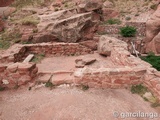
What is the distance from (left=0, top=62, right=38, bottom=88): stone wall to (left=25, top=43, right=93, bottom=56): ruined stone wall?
353 centimetres

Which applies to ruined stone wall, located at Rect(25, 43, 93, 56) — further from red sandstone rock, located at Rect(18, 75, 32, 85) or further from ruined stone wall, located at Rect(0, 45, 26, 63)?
red sandstone rock, located at Rect(18, 75, 32, 85)

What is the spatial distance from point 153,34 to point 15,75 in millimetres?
10112

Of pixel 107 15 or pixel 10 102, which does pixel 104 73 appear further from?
pixel 107 15

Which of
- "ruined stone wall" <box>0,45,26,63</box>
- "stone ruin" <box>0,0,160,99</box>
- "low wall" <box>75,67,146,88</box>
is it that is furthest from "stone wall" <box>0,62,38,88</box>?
"ruined stone wall" <box>0,45,26,63</box>

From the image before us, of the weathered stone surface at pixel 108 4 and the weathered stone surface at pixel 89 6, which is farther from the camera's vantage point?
the weathered stone surface at pixel 108 4

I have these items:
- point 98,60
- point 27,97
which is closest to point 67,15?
point 98,60

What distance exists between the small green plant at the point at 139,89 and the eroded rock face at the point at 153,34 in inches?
310

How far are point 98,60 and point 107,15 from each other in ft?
27.0

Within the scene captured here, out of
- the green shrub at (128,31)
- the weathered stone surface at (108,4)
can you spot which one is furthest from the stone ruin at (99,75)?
the weathered stone surface at (108,4)

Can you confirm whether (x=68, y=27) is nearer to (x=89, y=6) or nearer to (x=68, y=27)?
(x=68, y=27)

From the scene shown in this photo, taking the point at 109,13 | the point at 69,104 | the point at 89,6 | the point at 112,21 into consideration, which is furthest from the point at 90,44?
the point at 109,13

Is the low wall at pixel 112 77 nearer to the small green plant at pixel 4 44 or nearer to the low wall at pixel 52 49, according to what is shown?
the low wall at pixel 52 49

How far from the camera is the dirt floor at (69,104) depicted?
12.4 ft

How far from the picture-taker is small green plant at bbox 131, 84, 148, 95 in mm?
4511
